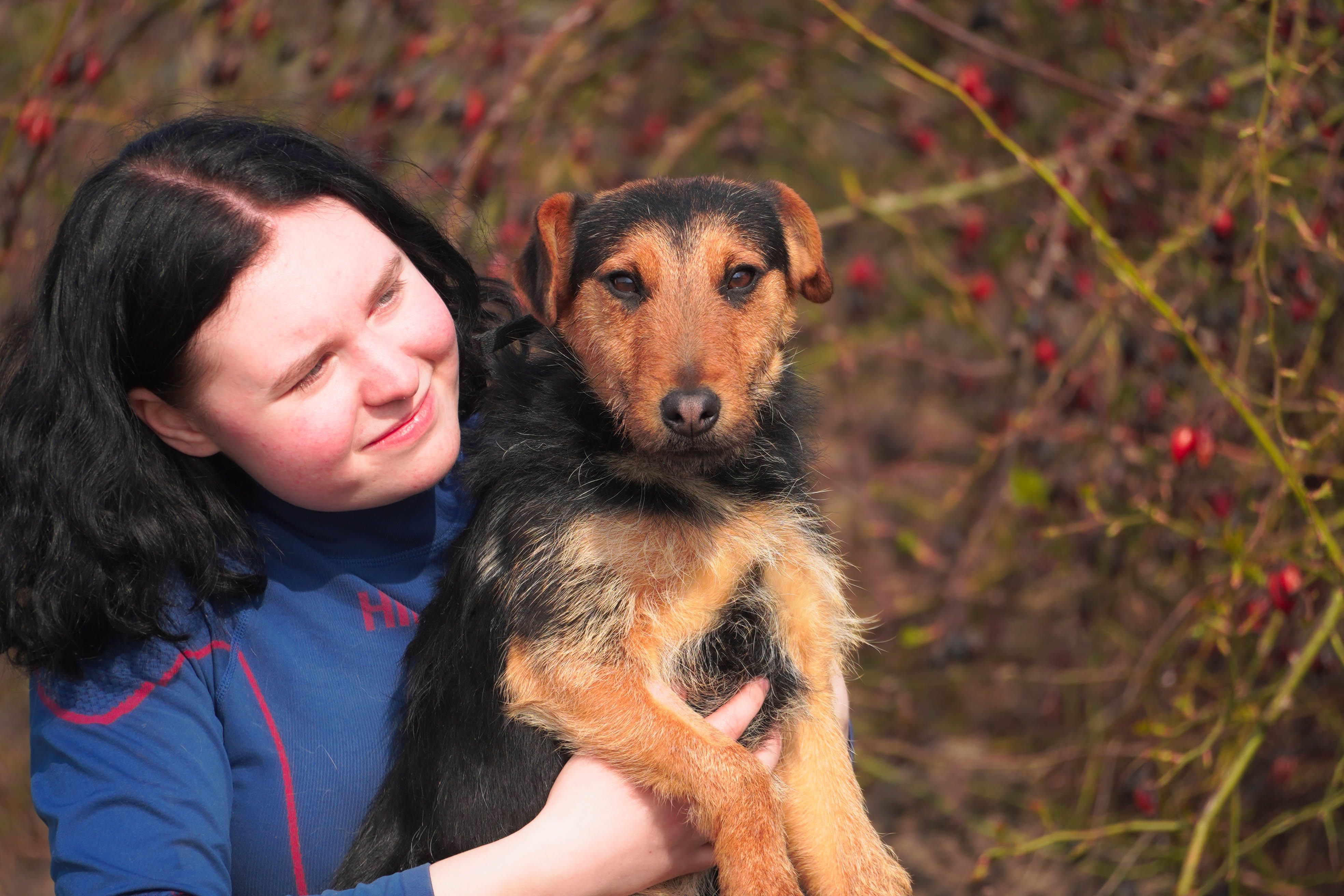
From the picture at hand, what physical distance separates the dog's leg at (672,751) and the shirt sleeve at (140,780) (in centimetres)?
44

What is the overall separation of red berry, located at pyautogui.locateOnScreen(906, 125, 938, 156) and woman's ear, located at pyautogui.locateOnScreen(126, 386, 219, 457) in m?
4.05

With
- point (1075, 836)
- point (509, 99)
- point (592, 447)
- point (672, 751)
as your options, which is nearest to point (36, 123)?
point (509, 99)

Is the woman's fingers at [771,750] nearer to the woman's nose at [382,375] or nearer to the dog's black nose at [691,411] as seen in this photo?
the dog's black nose at [691,411]

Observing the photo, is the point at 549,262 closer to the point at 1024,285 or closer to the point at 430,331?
the point at 430,331

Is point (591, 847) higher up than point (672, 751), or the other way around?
point (672, 751)

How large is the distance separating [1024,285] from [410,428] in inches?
171

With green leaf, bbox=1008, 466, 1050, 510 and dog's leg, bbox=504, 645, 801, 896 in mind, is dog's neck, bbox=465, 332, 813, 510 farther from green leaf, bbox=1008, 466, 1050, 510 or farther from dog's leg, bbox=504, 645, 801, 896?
Answer: green leaf, bbox=1008, 466, 1050, 510

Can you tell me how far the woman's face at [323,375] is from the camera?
2285 mm

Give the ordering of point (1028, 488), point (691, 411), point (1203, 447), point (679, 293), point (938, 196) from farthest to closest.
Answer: point (938, 196)
point (1028, 488)
point (1203, 447)
point (679, 293)
point (691, 411)

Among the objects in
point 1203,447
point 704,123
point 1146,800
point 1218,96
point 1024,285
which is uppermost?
point 1218,96

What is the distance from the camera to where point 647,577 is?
2.59 metres

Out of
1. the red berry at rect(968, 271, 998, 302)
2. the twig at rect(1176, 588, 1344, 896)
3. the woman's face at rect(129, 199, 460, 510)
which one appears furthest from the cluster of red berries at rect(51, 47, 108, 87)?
the twig at rect(1176, 588, 1344, 896)

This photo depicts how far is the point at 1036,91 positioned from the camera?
18.6 ft

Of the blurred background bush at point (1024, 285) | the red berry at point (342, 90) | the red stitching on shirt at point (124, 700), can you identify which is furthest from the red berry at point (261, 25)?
the red stitching on shirt at point (124, 700)
